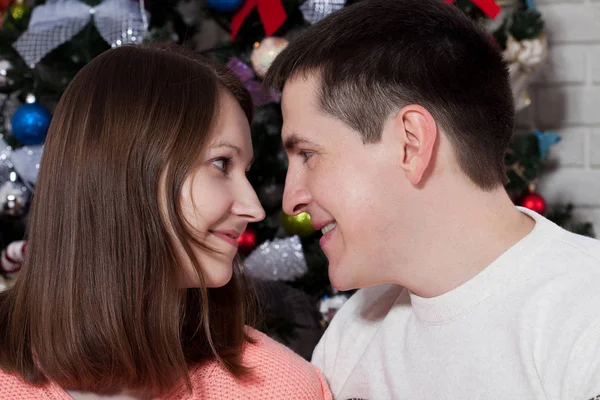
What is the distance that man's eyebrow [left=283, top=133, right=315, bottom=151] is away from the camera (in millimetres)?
1245

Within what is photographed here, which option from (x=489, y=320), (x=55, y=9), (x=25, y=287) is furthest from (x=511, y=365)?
(x=55, y=9)

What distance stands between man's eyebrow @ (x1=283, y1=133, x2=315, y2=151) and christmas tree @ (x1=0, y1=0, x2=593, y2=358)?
2.10 feet

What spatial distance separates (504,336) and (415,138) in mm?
330

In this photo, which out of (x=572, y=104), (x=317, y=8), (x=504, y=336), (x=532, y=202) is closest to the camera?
(x=504, y=336)

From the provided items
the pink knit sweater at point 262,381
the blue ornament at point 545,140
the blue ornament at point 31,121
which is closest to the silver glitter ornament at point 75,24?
the blue ornament at point 31,121

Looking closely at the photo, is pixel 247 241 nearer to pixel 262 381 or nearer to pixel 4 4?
pixel 262 381

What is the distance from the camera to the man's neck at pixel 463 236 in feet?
3.96

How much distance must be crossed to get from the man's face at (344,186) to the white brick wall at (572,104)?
1.55m

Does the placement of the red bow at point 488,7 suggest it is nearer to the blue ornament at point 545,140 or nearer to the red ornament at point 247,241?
the blue ornament at point 545,140

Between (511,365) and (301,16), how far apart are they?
1.24 m

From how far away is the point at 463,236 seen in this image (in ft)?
3.96

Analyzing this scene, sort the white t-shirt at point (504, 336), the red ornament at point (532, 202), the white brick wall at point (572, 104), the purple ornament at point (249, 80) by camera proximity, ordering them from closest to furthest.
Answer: the white t-shirt at point (504, 336) < the purple ornament at point (249, 80) < the red ornament at point (532, 202) < the white brick wall at point (572, 104)

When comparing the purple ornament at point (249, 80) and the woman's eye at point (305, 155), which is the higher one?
the woman's eye at point (305, 155)

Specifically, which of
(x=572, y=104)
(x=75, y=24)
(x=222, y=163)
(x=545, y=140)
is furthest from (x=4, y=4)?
(x=572, y=104)
